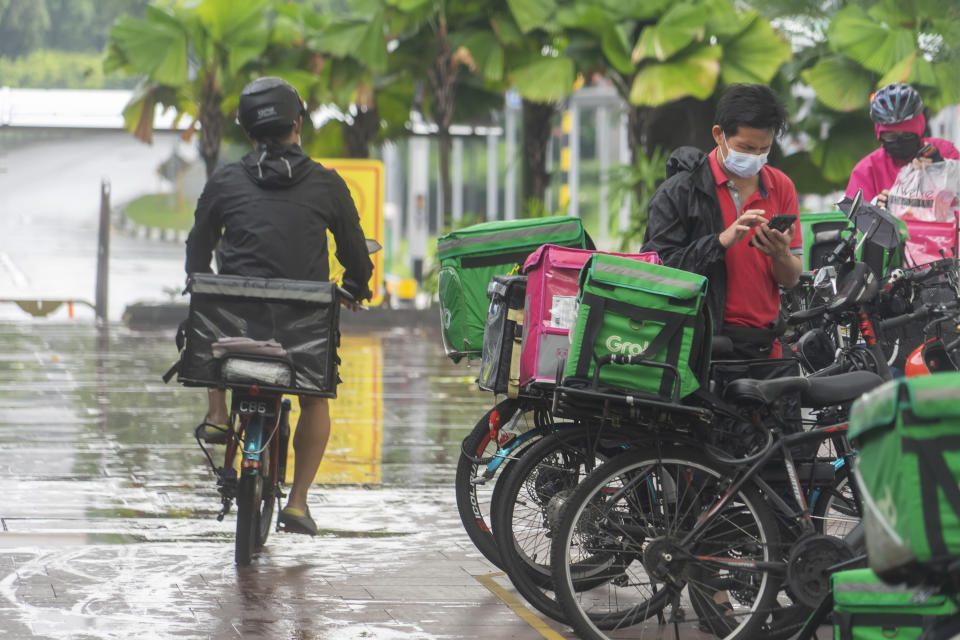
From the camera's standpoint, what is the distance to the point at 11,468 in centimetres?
885

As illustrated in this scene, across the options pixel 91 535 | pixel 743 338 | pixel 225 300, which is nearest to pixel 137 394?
pixel 91 535

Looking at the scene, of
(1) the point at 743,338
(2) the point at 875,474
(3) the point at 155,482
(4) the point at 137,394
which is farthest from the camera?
(4) the point at 137,394

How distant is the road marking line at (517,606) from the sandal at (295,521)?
75 centimetres

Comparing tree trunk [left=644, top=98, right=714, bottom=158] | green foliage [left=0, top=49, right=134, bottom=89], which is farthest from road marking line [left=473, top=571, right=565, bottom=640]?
green foliage [left=0, top=49, right=134, bottom=89]

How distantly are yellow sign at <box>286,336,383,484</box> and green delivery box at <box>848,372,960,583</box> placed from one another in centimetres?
555

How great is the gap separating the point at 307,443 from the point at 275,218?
3.19 feet

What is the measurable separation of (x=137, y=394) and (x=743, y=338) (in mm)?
7828

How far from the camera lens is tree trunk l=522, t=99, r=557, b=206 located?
21.0 m

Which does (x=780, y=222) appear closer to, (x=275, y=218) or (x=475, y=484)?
(x=475, y=484)

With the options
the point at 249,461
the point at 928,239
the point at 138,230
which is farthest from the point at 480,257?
the point at 138,230

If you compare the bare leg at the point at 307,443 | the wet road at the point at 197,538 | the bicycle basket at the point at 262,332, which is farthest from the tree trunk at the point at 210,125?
the bicycle basket at the point at 262,332

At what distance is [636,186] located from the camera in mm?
18875

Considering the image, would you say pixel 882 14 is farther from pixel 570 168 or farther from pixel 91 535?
pixel 570 168

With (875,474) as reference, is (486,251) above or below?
above
